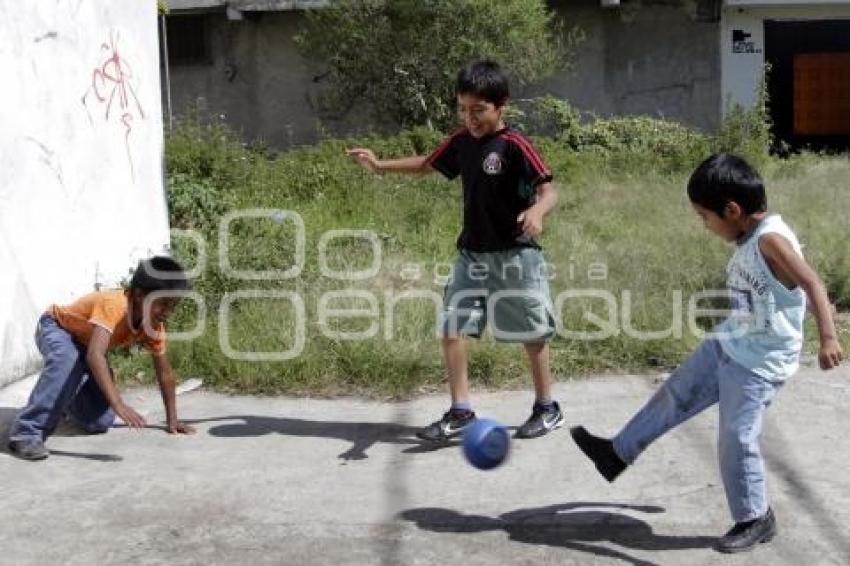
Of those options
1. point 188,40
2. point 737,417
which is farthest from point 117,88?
point 188,40

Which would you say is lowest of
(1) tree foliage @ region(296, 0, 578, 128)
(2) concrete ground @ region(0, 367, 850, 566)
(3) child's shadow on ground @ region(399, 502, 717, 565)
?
(3) child's shadow on ground @ region(399, 502, 717, 565)

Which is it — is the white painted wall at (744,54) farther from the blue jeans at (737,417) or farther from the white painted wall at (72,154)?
the blue jeans at (737,417)

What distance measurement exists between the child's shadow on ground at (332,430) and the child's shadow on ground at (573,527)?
0.86m

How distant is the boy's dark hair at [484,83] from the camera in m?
4.72

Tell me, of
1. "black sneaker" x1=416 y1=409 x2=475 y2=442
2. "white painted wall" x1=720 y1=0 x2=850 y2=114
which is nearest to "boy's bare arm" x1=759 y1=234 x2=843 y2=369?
"black sneaker" x1=416 y1=409 x2=475 y2=442

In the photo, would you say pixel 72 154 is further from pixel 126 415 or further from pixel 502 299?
pixel 502 299

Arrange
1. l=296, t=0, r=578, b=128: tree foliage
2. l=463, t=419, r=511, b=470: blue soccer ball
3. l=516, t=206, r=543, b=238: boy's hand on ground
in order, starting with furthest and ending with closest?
l=296, t=0, r=578, b=128: tree foliage, l=516, t=206, r=543, b=238: boy's hand on ground, l=463, t=419, r=511, b=470: blue soccer ball

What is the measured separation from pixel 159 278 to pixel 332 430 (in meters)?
1.11

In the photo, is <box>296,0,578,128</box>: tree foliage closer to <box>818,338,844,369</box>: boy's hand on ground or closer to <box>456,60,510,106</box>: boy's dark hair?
<box>456,60,510,106</box>: boy's dark hair

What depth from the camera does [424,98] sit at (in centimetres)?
1388

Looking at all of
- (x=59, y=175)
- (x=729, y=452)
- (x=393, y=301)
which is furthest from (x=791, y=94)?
(x=729, y=452)

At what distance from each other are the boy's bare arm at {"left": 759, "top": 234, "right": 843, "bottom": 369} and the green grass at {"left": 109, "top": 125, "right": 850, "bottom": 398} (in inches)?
94.7

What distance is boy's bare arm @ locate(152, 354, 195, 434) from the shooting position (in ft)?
16.3

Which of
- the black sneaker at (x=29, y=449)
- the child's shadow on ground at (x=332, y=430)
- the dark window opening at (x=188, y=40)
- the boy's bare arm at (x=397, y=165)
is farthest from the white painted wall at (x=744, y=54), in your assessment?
the black sneaker at (x=29, y=449)
